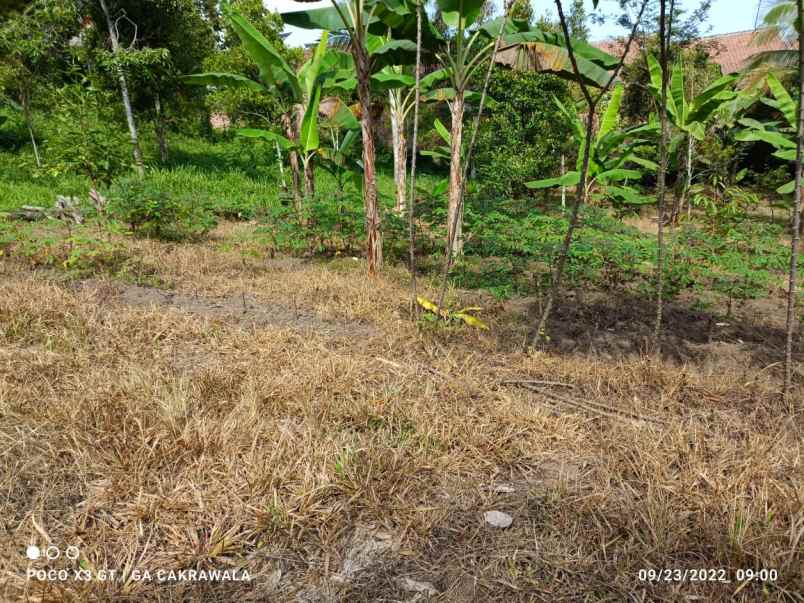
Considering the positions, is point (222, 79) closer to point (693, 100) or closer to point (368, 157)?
point (368, 157)

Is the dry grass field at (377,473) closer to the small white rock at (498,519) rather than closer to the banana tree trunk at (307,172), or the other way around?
the small white rock at (498,519)

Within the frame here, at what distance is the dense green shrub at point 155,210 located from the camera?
6066mm

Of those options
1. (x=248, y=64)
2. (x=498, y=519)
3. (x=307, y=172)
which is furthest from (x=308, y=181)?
(x=248, y=64)

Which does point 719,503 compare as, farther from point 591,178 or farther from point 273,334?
point 591,178

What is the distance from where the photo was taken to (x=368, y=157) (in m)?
4.93

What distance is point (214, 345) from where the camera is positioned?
9.74 feet

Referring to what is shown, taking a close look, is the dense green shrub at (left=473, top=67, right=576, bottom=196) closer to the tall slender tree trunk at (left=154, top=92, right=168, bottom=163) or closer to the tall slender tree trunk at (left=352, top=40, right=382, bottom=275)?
the tall slender tree trunk at (left=352, top=40, right=382, bottom=275)

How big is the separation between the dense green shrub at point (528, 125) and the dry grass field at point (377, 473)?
984cm

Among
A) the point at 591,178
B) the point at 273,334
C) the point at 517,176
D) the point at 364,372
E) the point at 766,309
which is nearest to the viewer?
the point at 364,372

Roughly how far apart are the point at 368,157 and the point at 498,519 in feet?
13.4

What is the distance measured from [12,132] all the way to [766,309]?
19.4 m

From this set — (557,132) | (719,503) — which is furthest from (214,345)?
(557,132)

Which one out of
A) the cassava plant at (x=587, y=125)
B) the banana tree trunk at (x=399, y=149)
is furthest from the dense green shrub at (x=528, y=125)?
the cassava plant at (x=587, y=125)

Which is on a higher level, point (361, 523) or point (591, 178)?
point (591, 178)
